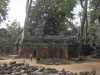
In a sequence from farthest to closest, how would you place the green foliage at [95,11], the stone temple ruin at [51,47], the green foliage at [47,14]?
the green foliage at [47,14], the green foliage at [95,11], the stone temple ruin at [51,47]

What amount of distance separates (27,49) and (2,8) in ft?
40.8

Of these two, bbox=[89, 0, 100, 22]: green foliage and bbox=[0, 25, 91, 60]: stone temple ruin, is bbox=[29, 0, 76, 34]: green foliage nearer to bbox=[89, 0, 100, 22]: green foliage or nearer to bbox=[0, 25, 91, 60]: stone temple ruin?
bbox=[89, 0, 100, 22]: green foliage

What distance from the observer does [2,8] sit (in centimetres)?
3281

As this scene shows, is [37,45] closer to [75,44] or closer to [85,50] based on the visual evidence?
[75,44]

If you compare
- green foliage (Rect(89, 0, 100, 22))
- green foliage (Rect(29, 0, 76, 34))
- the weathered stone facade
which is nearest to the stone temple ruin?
the weathered stone facade

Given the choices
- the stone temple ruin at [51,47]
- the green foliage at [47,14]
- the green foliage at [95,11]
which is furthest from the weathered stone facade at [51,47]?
the green foliage at [47,14]

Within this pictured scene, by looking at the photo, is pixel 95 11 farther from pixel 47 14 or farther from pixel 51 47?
pixel 47 14

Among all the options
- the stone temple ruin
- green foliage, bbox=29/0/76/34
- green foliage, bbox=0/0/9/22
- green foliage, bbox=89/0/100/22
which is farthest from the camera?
green foliage, bbox=29/0/76/34

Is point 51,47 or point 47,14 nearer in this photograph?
point 51,47

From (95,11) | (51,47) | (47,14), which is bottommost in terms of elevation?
(51,47)

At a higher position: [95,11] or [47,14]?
[47,14]

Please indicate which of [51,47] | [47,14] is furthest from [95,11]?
[47,14]

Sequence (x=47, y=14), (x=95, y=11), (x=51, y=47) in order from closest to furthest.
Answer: (x=51, y=47) → (x=95, y=11) → (x=47, y=14)

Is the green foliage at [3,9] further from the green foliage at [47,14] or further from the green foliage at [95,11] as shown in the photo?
the green foliage at [95,11]
